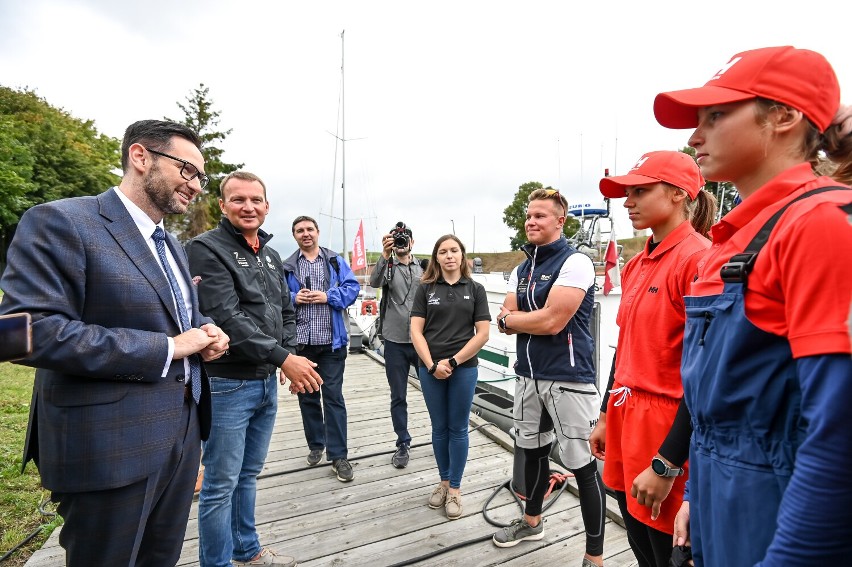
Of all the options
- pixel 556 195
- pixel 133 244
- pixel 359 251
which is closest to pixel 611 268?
pixel 556 195

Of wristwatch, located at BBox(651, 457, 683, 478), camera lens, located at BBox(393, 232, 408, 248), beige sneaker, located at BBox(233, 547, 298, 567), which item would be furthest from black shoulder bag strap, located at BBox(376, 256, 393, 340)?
wristwatch, located at BBox(651, 457, 683, 478)

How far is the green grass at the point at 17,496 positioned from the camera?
2.80 meters

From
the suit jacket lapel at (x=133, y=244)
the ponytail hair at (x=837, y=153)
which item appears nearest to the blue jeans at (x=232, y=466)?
the suit jacket lapel at (x=133, y=244)

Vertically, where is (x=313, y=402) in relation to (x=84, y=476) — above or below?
below

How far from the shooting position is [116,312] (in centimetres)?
154

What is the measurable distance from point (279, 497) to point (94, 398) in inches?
93.5

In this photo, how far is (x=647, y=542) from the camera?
1.84 m

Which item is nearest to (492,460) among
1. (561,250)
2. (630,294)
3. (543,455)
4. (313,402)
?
(543,455)

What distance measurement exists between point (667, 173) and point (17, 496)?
5.02 metres

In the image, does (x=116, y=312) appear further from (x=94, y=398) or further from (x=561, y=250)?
(x=561, y=250)

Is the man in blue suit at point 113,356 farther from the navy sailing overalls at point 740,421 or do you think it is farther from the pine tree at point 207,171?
the pine tree at point 207,171

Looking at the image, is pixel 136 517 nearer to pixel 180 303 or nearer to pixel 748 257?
pixel 180 303

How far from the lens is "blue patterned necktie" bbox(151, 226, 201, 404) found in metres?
1.78

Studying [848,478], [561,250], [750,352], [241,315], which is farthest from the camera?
[561,250]
